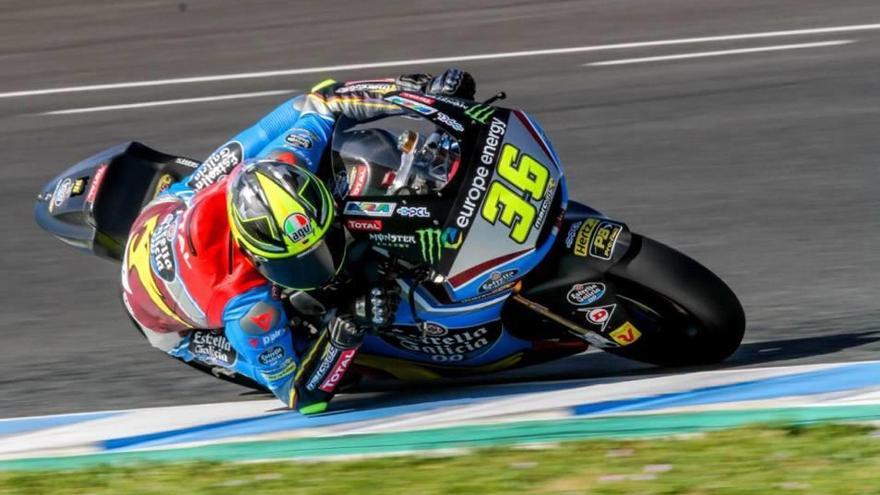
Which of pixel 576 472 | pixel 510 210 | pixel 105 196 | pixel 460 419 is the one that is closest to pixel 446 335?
pixel 460 419

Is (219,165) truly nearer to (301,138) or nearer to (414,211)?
(301,138)

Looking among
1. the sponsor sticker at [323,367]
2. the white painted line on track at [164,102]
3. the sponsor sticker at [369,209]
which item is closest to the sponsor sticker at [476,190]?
the sponsor sticker at [369,209]

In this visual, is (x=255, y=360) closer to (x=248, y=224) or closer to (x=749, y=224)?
(x=248, y=224)

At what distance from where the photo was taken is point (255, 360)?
5238 millimetres

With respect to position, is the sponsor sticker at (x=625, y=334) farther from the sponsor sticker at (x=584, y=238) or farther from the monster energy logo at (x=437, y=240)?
the monster energy logo at (x=437, y=240)

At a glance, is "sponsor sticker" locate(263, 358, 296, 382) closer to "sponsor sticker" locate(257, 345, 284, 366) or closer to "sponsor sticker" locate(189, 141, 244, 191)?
"sponsor sticker" locate(257, 345, 284, 366)

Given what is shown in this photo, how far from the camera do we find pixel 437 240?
496 cm

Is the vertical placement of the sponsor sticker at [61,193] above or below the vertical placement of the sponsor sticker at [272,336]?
below

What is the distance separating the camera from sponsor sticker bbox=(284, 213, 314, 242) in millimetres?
4734

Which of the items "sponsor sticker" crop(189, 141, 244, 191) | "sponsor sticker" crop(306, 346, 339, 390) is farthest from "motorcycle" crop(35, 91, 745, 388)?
"sponsor sticker" crop(189, 141, 244, 191)

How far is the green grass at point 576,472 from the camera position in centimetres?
430

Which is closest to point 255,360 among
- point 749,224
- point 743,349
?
point 743,349

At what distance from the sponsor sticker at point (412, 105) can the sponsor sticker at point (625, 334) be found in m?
1.09

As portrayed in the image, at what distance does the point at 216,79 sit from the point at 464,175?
5.62 meters
